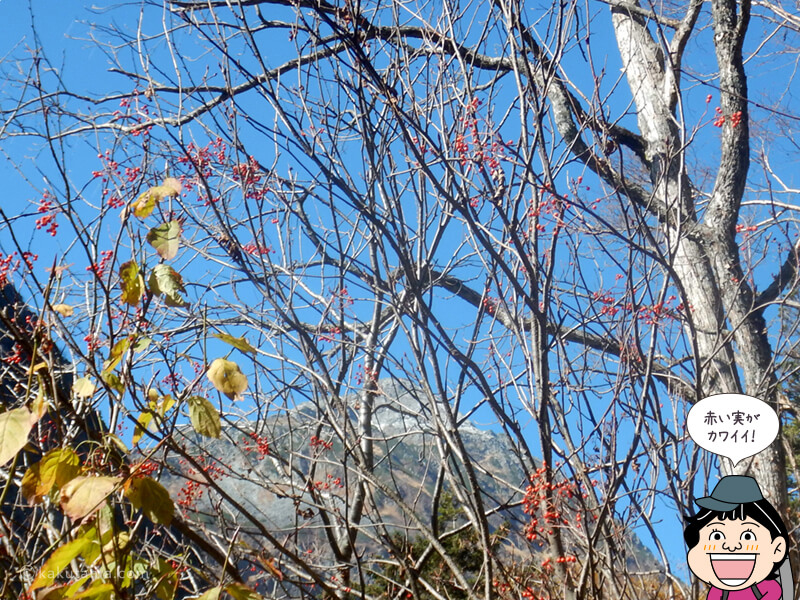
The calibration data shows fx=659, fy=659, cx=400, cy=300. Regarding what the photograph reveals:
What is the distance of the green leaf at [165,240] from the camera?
1448mm

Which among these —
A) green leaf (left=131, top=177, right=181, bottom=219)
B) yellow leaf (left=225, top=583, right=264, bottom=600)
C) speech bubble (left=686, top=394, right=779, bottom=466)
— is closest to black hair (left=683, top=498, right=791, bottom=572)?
speech bubble (left=686, top=394, right=779, bottom=466)

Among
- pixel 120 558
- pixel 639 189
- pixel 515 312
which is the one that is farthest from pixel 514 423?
pixel 639 189

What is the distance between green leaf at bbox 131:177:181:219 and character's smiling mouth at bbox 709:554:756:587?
1.64 metres

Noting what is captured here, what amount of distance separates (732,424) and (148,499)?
1687mm

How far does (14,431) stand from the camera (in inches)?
44.0

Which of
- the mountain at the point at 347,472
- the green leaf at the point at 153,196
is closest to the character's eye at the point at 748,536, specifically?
the mountain at the point at 347,472

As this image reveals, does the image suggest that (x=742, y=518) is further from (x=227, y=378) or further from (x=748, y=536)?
(x=227, y=378)

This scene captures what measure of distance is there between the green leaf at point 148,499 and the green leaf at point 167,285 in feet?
1.25

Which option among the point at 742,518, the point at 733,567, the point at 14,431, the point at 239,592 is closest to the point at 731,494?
the point at 742,518

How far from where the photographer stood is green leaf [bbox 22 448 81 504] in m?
1.20

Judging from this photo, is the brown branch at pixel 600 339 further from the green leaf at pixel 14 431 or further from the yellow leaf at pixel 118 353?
the green leaf at pixel 14 431

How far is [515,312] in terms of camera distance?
229cm

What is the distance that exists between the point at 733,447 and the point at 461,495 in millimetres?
859

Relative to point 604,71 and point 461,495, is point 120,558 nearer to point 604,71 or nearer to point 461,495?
point 461,495
